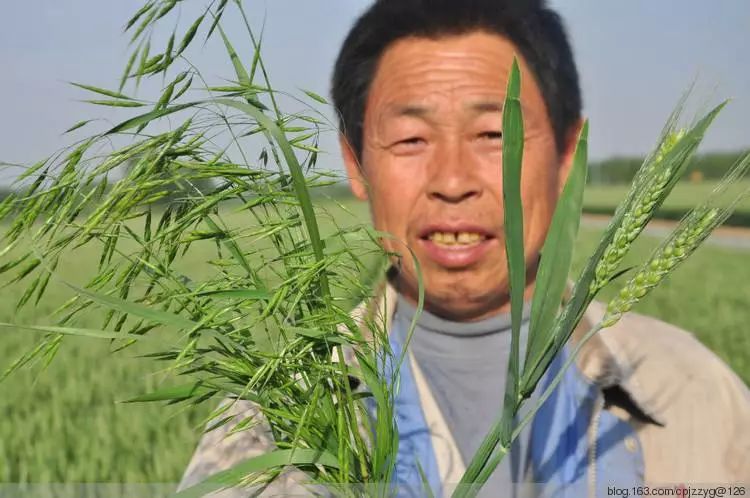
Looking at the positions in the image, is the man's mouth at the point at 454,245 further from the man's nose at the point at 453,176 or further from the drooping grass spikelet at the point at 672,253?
the drooping grass spikelet at the point at 672,253

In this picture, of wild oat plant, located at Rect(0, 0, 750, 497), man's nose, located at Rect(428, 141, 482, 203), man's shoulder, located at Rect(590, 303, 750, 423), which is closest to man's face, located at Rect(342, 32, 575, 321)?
man's nose, located at Rect(428, 141, 482, 203)

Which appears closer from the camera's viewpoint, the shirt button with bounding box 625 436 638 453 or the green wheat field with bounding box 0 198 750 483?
the shirt button with bounding box 625 436 638 453

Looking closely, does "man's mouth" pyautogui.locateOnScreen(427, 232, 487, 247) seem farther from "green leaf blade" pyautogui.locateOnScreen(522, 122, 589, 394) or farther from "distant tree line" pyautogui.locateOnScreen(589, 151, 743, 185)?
"green leaf blade" pyautogui.locateOnScreen(522, 122, 589, 394)

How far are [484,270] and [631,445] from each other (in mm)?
277

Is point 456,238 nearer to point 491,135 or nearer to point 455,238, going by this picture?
point 455,238

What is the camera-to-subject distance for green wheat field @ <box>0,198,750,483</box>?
4.33 feet

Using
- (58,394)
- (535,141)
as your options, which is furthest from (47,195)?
(58,394)

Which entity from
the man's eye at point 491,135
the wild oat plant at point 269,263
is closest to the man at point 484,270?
the man's eye at point 491,135

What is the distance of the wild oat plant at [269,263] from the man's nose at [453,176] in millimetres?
482

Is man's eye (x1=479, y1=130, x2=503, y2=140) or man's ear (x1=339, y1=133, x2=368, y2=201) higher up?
man's eye (x1=479, y1=130, x2=503, y2=140)

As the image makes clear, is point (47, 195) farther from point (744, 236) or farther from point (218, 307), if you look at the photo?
point (744, 236)

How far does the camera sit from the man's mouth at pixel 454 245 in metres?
1.15

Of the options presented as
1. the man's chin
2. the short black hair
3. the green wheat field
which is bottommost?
the green wheat field

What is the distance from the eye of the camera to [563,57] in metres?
1.20
